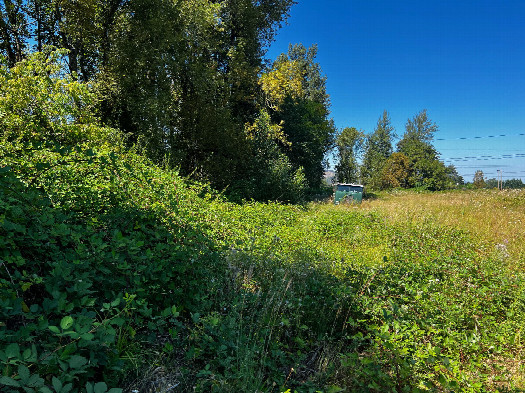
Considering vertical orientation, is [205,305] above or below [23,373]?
below

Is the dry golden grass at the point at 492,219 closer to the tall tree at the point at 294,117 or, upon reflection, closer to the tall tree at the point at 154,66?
the tall tree at the point at 154,66

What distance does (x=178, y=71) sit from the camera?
12.5 meters

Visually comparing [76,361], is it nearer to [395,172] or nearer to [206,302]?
[206,302]

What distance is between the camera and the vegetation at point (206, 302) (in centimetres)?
184

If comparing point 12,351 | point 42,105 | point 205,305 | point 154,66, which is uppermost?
point 154,66

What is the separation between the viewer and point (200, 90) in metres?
13.2

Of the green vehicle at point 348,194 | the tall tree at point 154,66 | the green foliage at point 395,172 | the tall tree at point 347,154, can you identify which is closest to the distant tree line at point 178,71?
the tall tree at point 154,66

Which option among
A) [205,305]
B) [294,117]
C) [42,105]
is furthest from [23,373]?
[294,117]

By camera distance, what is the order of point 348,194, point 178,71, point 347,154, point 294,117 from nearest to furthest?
point 178,71
point 348,194
point 294,117
point 347,154

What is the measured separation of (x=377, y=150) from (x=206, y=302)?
55598 millimetres

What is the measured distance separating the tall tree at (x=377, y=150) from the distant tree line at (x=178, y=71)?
117ft

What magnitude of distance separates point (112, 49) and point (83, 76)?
2.25 m

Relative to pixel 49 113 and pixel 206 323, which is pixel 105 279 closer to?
pixel 206 323

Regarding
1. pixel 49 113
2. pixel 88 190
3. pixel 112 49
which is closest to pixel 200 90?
pixel 112 49
